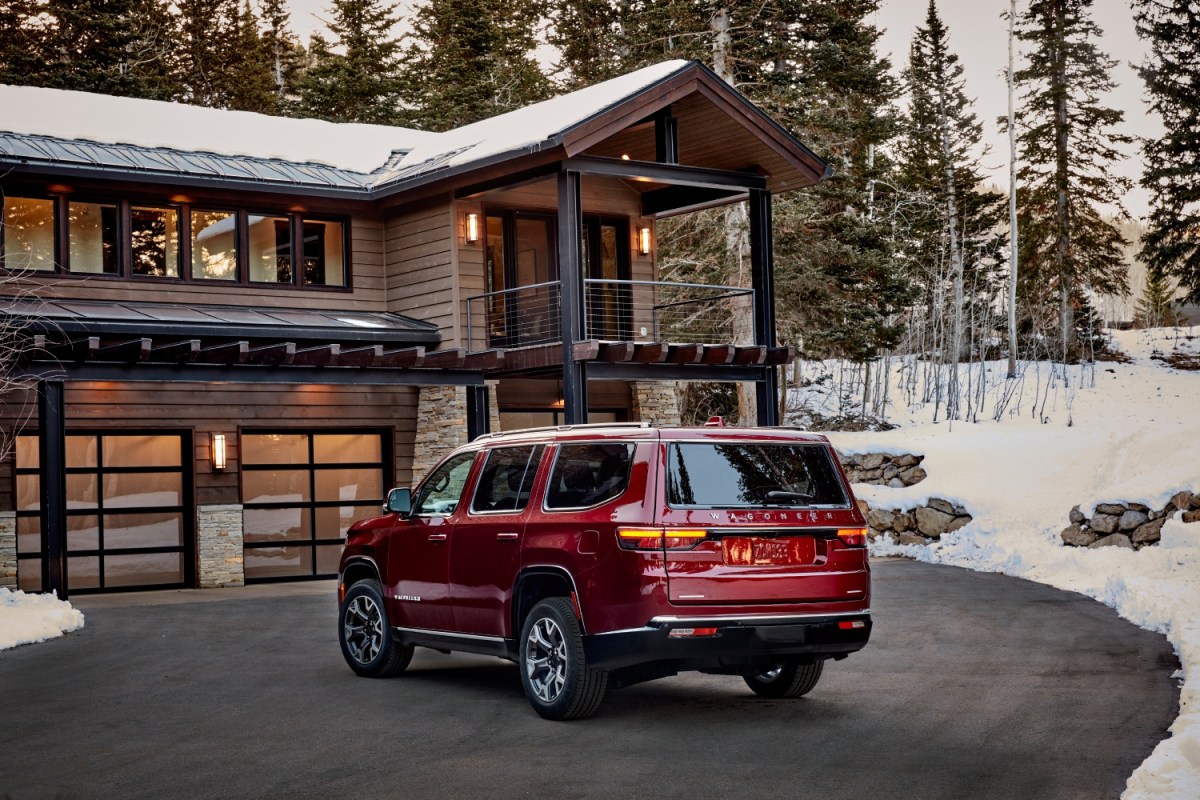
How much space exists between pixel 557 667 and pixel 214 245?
13865 mm

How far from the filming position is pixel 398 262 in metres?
21.6

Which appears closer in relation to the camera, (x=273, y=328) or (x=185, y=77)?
(x=273, y=328)

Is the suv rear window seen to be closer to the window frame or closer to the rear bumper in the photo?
the rear bumper

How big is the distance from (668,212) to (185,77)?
2896cm

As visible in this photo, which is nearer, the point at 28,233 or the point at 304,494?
the point at 28,233

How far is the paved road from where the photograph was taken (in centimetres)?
668

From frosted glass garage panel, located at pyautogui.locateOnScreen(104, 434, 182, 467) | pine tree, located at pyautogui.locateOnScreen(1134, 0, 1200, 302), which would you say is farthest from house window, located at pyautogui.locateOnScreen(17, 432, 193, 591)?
pine tree, located at pyautogui.locateOnScreen(1134, 0, 1200, 302)

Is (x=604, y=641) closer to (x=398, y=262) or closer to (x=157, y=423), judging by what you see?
(x=157, y=423)

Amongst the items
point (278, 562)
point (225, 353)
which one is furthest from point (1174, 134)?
point (225, 353)

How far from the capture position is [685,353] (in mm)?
19031

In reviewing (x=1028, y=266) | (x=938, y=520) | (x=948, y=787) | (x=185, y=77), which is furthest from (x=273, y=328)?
(x=185, y=77)

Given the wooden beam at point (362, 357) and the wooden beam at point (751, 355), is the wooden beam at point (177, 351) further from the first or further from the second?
the wooden beam at point (751, 355)

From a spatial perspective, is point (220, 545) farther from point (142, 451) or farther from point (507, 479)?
point (507, 479)

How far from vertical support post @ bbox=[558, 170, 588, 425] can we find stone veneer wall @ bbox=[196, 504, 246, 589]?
17.9 ft
